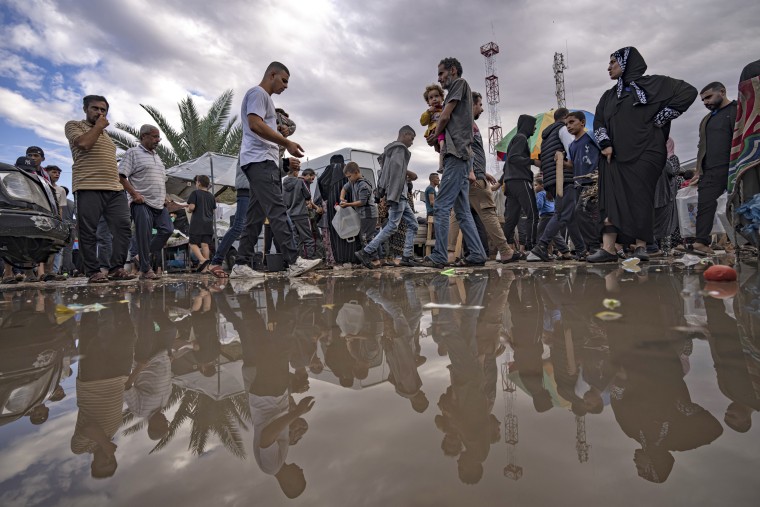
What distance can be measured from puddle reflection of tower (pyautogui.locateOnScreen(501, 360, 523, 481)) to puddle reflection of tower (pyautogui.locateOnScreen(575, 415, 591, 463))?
0.09 m

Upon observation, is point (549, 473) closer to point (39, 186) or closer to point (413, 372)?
point (413, 372)

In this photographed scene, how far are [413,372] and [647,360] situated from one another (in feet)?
1.74

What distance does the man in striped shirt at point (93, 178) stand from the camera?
4.09 meters

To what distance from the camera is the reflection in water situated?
652mm

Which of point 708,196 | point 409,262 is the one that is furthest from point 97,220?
point 708,196

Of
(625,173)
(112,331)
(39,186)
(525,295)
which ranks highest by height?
(39,186)

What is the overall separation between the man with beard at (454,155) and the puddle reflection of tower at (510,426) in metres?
3.60

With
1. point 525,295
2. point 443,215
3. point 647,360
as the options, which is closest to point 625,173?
point 443,215

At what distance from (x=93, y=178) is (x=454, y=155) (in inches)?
143

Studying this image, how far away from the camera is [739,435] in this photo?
1.99 ft

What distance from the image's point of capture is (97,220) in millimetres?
4273

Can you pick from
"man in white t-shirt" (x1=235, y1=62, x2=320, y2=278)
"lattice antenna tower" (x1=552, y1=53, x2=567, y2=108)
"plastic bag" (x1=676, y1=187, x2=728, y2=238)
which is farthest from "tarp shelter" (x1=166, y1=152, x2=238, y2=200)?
"lattice antenna tower" (x1=552, y1=53, x2=567, y2=108)

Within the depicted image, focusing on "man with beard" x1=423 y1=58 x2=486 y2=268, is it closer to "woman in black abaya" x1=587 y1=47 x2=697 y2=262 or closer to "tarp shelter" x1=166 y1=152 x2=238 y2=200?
"woman in black abaya" x1=587 y1=47 x2=697 y2=262

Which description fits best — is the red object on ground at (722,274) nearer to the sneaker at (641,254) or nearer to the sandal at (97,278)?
the sneaker at (641,254)
